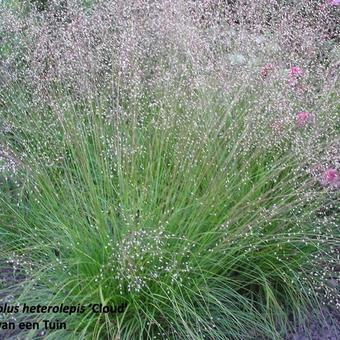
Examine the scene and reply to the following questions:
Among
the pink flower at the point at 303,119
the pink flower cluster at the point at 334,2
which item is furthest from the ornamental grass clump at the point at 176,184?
the pink flower cluster at the point at 334,2

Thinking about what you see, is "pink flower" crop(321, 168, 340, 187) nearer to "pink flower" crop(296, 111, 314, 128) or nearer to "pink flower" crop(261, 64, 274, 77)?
"pink flower" crop(296, 111, 314, 128)

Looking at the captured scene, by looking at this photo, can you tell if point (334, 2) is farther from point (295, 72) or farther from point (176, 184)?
point (176, 184)

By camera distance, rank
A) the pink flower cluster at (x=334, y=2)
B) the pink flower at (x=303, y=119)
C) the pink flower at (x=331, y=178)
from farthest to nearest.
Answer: the pink flower cluster at (x=334, y=2) → the pink flower at (x=303, y=119) → the pink flower at (x=331, y=178)

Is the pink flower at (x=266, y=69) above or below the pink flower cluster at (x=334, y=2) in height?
below

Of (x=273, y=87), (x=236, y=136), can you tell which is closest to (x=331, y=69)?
(x=273, y=87)

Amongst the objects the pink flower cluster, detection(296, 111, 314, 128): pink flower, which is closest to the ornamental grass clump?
detection(296, 111, 314, 128): pink flower

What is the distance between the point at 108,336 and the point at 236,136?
1074 millimetres

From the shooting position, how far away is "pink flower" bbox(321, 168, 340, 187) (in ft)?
8.28

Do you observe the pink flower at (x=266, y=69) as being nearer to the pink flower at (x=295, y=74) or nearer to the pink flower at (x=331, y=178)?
the pink flower at (x=295, y=74)

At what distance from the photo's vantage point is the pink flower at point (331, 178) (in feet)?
8.28

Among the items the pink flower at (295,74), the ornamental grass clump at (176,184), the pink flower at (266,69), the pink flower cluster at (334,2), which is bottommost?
the ornamental grass clump at (176,184)

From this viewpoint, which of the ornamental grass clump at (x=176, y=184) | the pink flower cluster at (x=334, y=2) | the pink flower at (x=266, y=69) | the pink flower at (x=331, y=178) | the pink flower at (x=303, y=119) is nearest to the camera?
the ornamental grass clump at (x=176, y=184)

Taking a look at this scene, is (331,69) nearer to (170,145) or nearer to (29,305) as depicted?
(170,145)

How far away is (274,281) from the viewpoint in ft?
8.75
